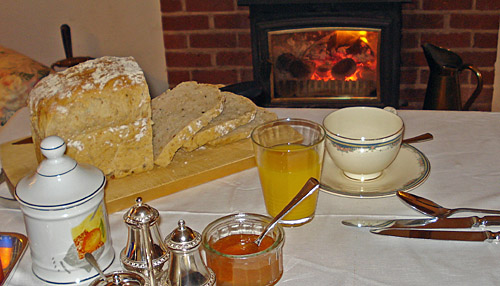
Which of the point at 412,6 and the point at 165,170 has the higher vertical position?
the point at 412,6

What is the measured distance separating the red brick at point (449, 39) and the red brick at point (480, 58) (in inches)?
2.1

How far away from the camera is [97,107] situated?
114 centimetres

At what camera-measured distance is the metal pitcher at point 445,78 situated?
6.64 feet

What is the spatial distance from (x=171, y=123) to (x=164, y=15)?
5.44ft

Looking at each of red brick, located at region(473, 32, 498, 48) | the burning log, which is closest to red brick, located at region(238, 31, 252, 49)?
the burning log

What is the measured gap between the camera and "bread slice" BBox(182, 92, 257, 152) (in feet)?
4.19

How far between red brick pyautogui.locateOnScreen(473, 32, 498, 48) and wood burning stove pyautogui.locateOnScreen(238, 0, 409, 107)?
407 millimetres

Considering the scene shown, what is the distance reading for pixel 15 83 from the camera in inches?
81.5

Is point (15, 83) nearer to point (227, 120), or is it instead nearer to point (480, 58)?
point (227, 120)

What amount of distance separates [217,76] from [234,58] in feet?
0.47

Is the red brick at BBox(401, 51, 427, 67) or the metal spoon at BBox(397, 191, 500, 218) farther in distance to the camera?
the red brick at BBox(401, 51, 427, 67)

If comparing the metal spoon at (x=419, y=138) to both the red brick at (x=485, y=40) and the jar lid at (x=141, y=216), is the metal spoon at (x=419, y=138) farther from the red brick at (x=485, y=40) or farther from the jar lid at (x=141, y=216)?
the red brick at (x=485, y=40)

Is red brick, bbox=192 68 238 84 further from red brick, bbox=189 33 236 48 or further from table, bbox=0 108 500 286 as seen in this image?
table, bbox=0 108 500 286

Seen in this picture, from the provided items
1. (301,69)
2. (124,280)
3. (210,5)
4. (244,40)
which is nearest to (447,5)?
(301,69)
